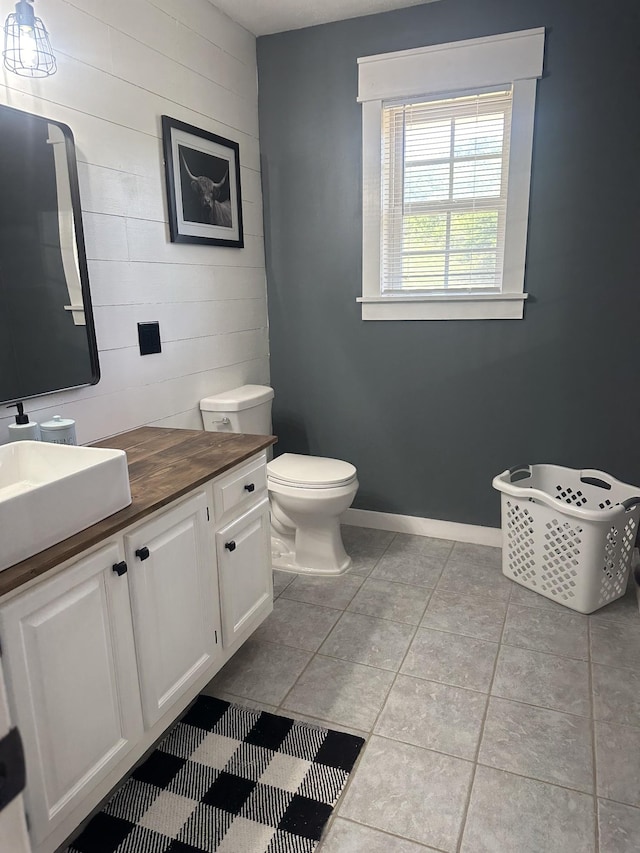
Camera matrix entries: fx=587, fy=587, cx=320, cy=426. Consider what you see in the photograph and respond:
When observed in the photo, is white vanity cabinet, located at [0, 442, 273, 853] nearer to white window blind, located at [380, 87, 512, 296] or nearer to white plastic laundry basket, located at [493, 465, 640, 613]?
white plastic laundry basket, located at [493, 465, 640, 613]

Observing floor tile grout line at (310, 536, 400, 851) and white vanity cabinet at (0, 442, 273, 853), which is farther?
floor tile grout line at (310, 536, 400, 851)

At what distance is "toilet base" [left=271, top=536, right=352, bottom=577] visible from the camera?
281 cm

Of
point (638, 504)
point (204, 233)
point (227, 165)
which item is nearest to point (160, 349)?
point (204, 233)

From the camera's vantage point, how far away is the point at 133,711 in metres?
1.51

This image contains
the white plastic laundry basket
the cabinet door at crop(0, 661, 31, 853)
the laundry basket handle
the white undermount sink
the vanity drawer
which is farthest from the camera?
the laundry basket handle

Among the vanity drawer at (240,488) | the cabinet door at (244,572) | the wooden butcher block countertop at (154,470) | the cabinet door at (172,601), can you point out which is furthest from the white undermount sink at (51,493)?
the cabinet door at (244,572)

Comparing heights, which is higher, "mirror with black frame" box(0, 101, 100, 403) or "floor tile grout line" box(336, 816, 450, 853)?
"mirror with black frame" box(0, 101, 100, 403)

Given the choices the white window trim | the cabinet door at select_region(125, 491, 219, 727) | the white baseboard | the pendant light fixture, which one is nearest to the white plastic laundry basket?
the white baseboard

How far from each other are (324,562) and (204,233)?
5.34ft

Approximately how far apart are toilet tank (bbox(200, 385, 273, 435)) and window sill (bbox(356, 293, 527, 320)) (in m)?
0.71

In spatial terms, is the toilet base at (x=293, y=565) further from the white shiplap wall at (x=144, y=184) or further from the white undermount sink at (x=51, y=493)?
the white undermount sink at (x=51, y=493)

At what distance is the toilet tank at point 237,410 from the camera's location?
8.83 ft

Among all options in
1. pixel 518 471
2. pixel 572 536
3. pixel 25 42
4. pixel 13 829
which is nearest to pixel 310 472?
pixel 518 471

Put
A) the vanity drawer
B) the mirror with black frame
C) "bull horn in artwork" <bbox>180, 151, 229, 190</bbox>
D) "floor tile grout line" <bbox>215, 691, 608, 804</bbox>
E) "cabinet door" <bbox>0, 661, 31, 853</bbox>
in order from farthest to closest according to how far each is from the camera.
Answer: "bull horn in artwork" <bbox>180, 151, 229, 190</bbox>
the vanity drawer
the mirror with black frame
"floor tile grout line" <bbox>215, 691, 608, 804</bbox>
"cabinet door" <bbox>0, 661, 31, 853</bbox>
